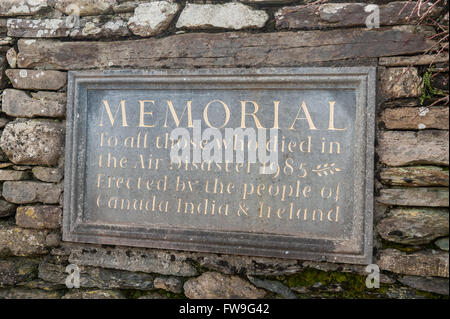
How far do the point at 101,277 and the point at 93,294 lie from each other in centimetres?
13

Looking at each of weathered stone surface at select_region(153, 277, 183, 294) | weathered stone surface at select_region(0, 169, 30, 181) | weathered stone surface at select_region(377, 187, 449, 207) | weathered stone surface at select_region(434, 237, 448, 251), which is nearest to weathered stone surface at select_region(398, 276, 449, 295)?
weathered stone surface at select_region(434, 237, 448, 251)

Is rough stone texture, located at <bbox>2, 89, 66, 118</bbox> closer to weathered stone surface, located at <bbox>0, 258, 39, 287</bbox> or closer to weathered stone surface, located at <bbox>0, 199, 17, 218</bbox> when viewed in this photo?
weathered stone surface, located at <bbox>0, 199, 17, 218</bbox>

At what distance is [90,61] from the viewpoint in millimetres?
2510

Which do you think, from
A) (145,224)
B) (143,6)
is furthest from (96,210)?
(143,6)

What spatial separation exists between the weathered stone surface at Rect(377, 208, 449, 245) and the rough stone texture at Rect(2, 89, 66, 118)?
2.26 metres

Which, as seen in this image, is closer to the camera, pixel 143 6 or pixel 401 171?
pixel 401 171

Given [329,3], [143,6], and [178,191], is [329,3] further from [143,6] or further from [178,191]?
[178,191]

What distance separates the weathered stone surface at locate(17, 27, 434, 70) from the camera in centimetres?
217

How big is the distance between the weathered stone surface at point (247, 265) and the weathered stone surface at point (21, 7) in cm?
207

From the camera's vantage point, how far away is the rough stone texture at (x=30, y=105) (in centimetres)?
253

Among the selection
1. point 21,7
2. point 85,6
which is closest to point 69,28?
point 85,6

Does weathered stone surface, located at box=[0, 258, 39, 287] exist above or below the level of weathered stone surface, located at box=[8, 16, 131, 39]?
below
